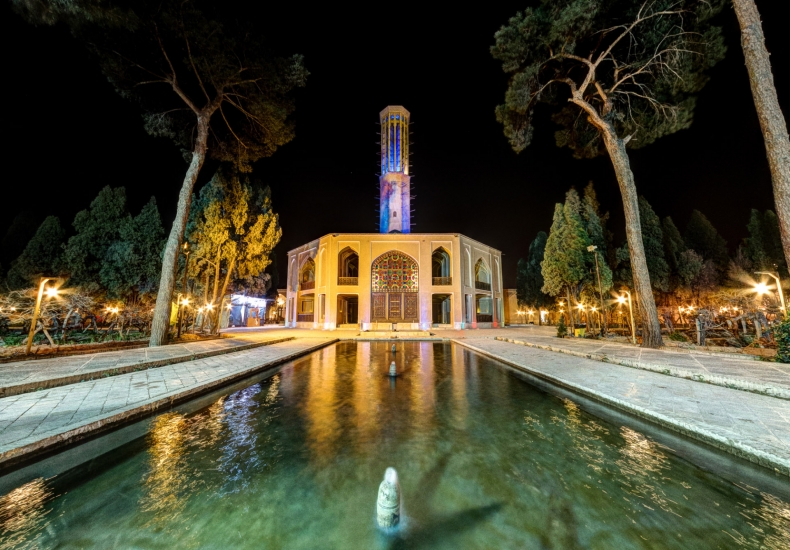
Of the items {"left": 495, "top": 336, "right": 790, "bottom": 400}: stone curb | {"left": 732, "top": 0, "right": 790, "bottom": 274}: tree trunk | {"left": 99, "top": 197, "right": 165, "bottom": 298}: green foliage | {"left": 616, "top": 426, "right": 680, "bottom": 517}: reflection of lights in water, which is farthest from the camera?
{"left": 99, "top": 197, "right": 165, "bottom": 298}: green foliage

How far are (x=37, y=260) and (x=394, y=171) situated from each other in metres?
26.3

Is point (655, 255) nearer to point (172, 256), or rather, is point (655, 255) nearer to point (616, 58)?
point (616, 58)

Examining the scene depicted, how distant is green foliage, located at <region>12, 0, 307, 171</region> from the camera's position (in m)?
9.56

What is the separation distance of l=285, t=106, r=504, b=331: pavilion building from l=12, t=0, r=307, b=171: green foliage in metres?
10.8

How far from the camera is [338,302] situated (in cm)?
2427

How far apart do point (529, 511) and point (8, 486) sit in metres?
4.16

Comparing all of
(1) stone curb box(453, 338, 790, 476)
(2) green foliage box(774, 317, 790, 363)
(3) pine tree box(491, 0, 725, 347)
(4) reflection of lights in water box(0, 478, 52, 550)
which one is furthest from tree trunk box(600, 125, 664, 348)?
(4) reflection of lights in water box(0, 478, 52, 550)

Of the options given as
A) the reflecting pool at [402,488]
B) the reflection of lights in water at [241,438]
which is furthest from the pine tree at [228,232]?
the reflecting pool at [402,488]

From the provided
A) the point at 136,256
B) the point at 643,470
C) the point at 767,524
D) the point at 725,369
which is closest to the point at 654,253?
the point at 725,369

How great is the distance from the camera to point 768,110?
21.4 ft

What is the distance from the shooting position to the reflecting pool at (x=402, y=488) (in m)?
1.91

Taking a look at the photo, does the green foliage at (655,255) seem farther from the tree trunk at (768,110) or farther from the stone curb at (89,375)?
the stone curb at (89,375)

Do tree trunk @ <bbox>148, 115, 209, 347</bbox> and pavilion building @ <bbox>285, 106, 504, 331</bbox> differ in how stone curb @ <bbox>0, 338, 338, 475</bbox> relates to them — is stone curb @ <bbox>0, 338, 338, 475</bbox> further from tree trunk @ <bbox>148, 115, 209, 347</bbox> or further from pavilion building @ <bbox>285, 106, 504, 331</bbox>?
pavilion building @ <bbox>285, 106, 504, 331</bbox>

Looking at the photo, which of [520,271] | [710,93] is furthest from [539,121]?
[520,271]
